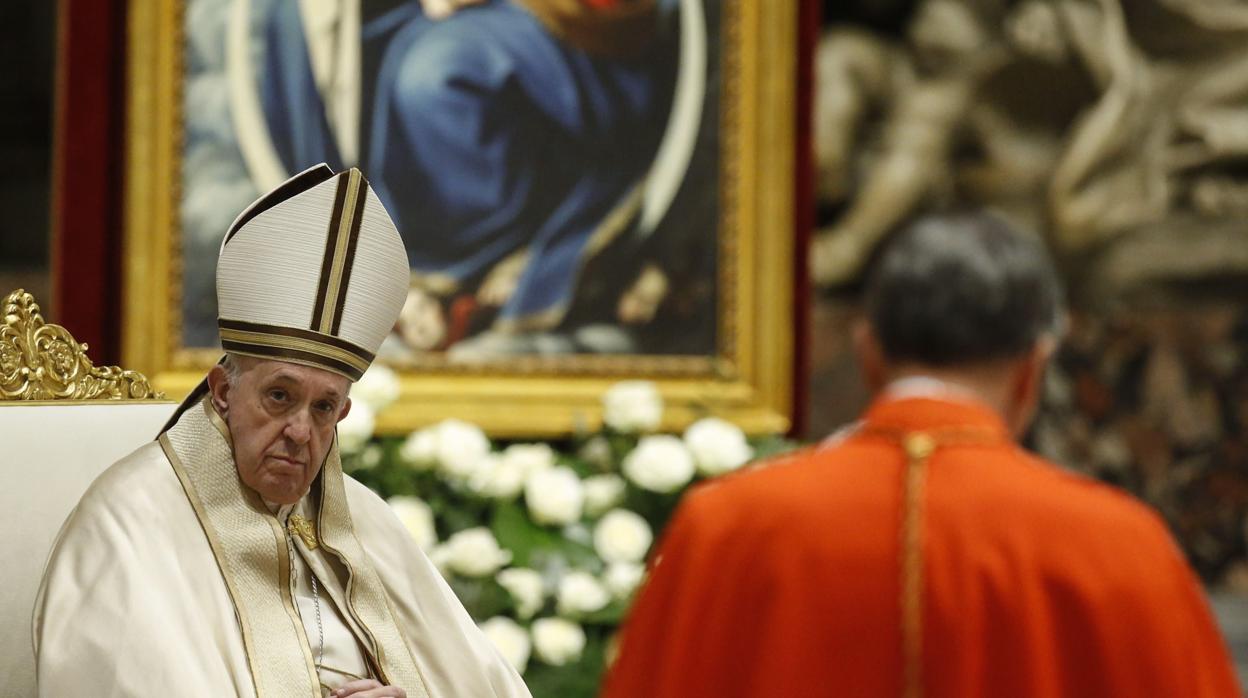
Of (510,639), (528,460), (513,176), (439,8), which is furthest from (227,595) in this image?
(439,8)

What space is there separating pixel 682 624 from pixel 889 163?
4565 millimetres

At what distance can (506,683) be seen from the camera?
122 inches

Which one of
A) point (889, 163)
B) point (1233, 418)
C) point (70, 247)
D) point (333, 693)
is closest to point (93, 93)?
point (70, 247)

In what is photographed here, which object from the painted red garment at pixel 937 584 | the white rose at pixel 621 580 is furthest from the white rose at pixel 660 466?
the painted red garment at pixel 937 584

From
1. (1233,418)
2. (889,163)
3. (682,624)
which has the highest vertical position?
(889,163)

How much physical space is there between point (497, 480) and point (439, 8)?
5.44 ft

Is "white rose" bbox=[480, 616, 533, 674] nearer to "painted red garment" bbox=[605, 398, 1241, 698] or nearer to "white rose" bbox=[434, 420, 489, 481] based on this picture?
"white rose" bbox=[434, 420, 489, 481]

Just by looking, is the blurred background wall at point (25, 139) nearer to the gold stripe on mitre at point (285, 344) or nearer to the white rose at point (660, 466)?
the white rose at point (660, 466)

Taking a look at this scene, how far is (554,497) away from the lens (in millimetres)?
4012

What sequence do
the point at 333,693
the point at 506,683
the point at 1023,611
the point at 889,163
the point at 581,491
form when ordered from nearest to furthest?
the point at 1023,611
the point at 333,693
the point at 506,683
the point at 581,491
the point at 889,163

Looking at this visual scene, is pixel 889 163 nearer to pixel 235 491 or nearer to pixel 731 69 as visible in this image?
pixel 731 69

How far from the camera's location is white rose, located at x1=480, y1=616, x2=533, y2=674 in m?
3.65

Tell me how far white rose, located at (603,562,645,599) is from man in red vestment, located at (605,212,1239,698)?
6.53 ft

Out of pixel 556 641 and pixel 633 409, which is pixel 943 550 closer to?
pixel 556 641
